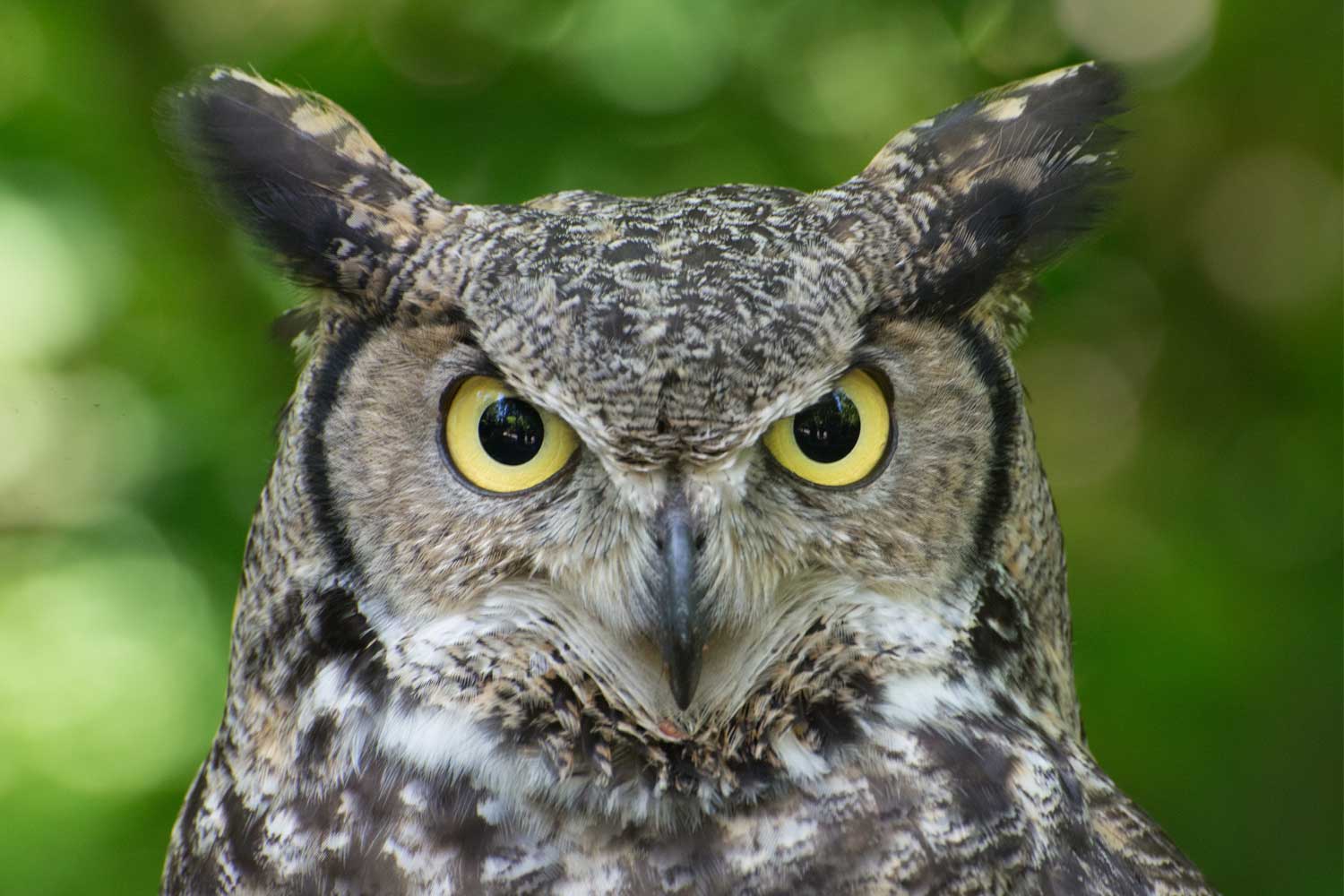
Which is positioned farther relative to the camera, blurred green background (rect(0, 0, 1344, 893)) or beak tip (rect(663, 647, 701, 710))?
blurred green background (rect(0, 0, 1344, 893))

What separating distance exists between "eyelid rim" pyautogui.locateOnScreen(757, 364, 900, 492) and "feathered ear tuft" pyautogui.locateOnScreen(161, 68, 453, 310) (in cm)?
46

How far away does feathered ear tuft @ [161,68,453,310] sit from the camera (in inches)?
59.3

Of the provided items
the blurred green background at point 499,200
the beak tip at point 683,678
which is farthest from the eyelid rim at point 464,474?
the blurred green background at point 499,200

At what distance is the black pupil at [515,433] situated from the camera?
55.2 inches

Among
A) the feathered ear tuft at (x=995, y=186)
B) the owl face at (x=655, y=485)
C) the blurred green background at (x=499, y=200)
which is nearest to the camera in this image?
the owl face at (x=655, y=485)

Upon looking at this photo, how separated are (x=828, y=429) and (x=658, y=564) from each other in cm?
23

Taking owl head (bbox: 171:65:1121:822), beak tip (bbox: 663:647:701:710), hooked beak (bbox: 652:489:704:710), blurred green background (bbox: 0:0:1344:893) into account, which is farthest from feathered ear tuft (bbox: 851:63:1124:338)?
blurred green background (bbox: 0:0:1344:893)

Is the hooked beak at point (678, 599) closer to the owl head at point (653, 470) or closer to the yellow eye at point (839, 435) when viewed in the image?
Answer: the owl head at point (653, 470)

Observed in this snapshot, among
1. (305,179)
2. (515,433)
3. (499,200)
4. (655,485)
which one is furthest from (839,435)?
(499,200)

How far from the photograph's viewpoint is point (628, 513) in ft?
4.57

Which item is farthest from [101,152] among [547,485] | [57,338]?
[547,485]

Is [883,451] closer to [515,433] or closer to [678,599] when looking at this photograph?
[678,599]

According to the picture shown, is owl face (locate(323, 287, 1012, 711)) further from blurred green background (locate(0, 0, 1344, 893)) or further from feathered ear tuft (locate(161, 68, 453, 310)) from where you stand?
blurred green background (locate(0, 0, 1344, 893))

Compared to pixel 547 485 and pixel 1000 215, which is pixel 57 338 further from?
pixel 1000 215
